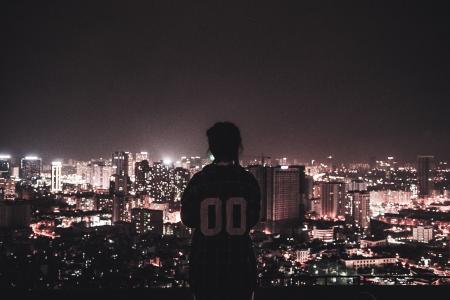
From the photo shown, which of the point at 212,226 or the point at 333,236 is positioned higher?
the point at 212,226

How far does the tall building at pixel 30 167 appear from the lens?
36.1 metres

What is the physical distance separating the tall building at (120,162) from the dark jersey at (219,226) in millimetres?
36062

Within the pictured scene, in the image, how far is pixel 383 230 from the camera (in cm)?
2131

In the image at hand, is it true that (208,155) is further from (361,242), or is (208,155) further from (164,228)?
(164,228)

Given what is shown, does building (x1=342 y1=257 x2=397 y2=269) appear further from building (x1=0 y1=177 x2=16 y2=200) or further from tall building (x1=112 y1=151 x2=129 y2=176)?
tall building (x1=112 y1=151 x2=129 y2=176)

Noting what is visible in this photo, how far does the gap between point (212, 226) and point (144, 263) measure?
10075mm

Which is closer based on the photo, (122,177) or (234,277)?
(234,277)

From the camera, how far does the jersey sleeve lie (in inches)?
52.4

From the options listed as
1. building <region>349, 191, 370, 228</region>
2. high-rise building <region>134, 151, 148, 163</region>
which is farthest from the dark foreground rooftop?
high-rise building <region>134, 151, 148, 163</region>

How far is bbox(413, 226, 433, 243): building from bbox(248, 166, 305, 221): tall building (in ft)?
21.7

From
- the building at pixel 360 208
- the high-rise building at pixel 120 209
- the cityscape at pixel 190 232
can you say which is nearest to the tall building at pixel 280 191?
the cityscape at pixel 190 232

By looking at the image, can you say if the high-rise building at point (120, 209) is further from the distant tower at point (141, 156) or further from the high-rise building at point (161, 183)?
the distant tower at point (141, 156)

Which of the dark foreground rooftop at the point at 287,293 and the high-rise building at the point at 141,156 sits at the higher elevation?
the high-rise building at the point at 141,156

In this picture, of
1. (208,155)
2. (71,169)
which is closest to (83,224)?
(208,155)
